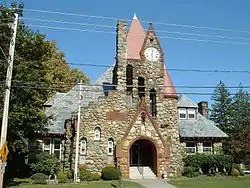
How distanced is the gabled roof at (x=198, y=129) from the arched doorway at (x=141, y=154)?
3788 mm

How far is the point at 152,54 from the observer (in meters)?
35.8

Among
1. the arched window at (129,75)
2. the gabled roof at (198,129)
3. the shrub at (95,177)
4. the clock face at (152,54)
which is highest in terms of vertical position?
the clock face at (152,54)

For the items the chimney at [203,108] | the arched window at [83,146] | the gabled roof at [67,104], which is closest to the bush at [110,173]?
the arched window at [83,146]

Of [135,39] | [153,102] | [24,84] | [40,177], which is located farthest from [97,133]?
[135,39]

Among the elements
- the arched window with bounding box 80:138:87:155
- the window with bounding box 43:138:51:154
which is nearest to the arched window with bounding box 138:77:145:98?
the arched window with bounding box 80:138:87:155

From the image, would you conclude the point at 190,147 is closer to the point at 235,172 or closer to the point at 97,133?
the point at 235,172

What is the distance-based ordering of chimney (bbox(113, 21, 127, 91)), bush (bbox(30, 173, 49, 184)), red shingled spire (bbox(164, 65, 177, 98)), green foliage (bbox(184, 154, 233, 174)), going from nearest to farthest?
bush (bbox(30, 173, 49, 184)) < chimney (bbox(113, 21, 127, 91)) < green foliage (bbox(184, 154, 233, 174)) < red shingled spire (bbox(164, 65, 177, 98))

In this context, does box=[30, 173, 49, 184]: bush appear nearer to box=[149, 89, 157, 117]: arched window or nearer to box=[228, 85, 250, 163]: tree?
box=[149, 89, 157, 117]: arched window

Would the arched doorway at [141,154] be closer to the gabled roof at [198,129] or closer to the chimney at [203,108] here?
the gabled roof at [198,129]

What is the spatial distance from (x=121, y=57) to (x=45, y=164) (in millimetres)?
11591

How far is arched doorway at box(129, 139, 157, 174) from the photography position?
34.1 metres

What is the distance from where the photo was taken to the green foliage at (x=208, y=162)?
33969mm

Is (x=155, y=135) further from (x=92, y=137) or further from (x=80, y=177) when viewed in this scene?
(x=80, y=177)

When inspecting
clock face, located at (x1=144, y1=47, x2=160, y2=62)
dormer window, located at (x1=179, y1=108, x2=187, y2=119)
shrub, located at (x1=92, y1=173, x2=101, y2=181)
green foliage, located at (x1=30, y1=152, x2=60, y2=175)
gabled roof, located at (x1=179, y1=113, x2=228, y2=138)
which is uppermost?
clock face, located at (x1=144, y1=47, x2=160, y2=62)
